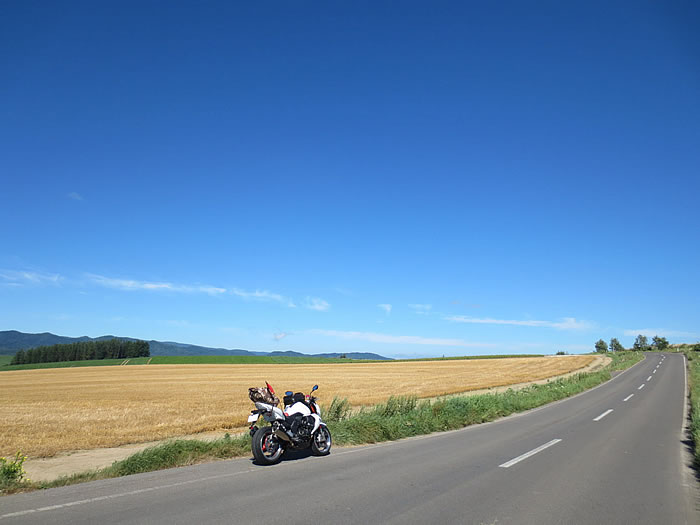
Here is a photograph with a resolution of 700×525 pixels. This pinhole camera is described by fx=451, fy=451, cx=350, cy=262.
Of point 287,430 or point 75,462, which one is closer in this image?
point 287,430

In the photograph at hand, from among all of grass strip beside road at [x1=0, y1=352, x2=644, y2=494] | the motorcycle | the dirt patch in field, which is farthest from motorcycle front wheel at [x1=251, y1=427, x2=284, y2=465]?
the dirt patch in field

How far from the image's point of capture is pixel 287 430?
1007 centimetres

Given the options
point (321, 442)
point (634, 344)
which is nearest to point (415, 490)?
point (321, 442)

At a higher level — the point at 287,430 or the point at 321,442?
the point at 287,430

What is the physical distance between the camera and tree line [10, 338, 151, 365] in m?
120

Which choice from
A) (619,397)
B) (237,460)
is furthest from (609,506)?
(619,397)

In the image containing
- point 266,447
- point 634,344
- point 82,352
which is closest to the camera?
point 266,447

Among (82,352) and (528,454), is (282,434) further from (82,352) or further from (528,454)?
(82,352)

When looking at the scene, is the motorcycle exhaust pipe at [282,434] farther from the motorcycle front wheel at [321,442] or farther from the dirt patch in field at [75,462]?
the dirt patch in field at [75,462]

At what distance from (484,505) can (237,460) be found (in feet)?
19.0

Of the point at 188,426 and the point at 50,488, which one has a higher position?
the point at 50,488

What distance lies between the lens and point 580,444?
12234mm

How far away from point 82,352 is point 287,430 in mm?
143003

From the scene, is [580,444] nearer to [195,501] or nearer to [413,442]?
[413,442]
